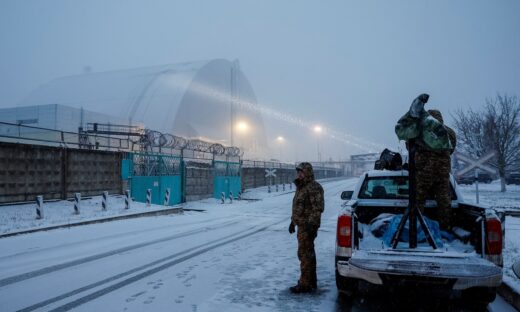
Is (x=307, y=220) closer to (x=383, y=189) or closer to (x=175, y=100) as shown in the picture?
(x=383, y=189)

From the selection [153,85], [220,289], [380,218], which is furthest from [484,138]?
[153,85]

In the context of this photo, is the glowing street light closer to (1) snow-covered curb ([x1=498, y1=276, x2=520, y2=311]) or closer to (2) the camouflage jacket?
(2) the camouflage jacket

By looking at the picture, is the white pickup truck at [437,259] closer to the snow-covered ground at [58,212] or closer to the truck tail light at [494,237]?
the truck tail light at [494,237]

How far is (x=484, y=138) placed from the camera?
29688 mm

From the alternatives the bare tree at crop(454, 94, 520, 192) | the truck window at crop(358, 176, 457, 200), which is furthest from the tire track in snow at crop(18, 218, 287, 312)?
the bare tree at crop(454, 94, 520, 192)

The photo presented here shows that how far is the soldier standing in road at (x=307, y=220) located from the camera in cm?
560

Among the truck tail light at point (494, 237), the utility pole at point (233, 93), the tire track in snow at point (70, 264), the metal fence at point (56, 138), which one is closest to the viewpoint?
the truck tail light at point (494, 237)

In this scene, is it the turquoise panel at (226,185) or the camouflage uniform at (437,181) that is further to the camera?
the turquoise panel at (226,185)

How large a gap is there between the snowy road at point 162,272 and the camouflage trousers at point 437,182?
1378mm

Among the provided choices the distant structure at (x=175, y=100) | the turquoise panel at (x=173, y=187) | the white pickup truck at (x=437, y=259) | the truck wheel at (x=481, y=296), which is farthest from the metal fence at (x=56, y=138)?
the truck wheel at (x=481, y=296)

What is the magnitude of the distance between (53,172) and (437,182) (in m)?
15.4

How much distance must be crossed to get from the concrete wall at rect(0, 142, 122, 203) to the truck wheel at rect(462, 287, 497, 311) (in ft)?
49.3

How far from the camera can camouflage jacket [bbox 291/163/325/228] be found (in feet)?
18.4

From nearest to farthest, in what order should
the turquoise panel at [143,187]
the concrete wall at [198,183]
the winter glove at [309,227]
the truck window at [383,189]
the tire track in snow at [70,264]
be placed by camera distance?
the winter glove at [309,227] → the tire track in snow at [70,264] → the truck window at [383,189] → the turquoise panel at [143,187] → the concrete wall at [198,183]
